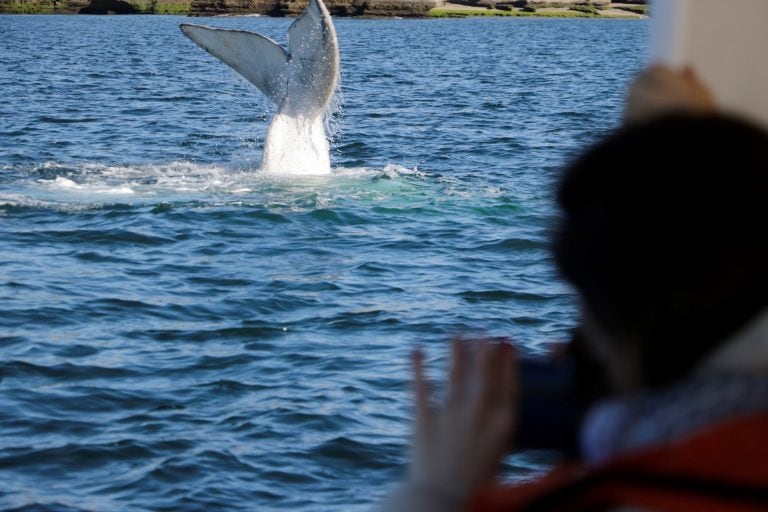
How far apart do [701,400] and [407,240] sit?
11.7 metres

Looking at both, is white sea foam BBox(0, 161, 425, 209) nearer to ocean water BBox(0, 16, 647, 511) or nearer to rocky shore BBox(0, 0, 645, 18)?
ocean water BBox(0, 16, 647, 511)

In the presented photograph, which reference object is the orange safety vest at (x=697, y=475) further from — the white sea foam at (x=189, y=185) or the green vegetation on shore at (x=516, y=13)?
the green vegetation on shore at (x=516, y=13)

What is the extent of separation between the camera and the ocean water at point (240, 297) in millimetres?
6891

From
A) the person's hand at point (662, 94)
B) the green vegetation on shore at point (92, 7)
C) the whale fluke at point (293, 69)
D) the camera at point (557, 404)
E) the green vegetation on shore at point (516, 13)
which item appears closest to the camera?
the camera at point (557, 404)

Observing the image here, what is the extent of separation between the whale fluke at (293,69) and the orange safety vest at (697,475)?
12.7 meters

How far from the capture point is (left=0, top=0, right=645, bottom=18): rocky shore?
351 feet

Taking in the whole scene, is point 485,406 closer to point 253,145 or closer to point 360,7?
point 253,145

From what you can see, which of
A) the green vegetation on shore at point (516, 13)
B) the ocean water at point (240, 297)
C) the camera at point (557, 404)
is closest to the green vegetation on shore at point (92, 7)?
the green vegetation on shore at point (516, 13)

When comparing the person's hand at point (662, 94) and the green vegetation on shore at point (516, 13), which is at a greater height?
the person's hand at point (662, 94)

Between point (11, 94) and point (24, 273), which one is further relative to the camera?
point (11, 94)

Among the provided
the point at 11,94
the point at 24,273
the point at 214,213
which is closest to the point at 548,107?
the point at 11,94

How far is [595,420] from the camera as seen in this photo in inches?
45.6

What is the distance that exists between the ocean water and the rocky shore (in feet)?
278

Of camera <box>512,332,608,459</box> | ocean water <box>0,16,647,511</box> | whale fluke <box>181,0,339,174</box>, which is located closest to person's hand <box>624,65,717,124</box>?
ocean water <box>0,16,647,511</box>
